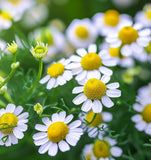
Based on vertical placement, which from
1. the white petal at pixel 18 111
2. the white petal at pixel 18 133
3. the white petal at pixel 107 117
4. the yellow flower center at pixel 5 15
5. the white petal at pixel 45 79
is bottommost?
the white petal at pixel 107 117

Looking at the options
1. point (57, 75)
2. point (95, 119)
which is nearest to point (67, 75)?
point (57, 75)

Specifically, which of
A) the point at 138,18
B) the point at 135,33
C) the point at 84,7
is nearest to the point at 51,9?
the point at 84,7

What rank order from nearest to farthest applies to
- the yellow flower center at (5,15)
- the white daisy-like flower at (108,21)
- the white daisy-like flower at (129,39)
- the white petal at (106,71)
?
the white petal at (106,71) < the white daisy-like flower at (129,39) < the yellow flower center at (5,15) < the white daisy-like flower at (108,21)

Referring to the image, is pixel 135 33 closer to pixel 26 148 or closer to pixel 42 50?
pixel 42 50

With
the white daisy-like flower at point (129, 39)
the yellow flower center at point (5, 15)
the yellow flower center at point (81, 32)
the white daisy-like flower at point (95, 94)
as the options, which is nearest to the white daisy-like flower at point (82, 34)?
the yellow flower center at point (81, 32)

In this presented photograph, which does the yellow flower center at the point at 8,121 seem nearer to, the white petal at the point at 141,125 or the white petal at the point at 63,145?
the white petal at the point at 63,145

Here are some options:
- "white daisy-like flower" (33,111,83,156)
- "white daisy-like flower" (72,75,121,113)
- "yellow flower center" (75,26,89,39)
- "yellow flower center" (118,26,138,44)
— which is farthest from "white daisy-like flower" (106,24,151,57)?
"yellow flower center" (75,26,89,39)

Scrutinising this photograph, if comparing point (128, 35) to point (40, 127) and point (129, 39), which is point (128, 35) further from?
point (40, 127)
